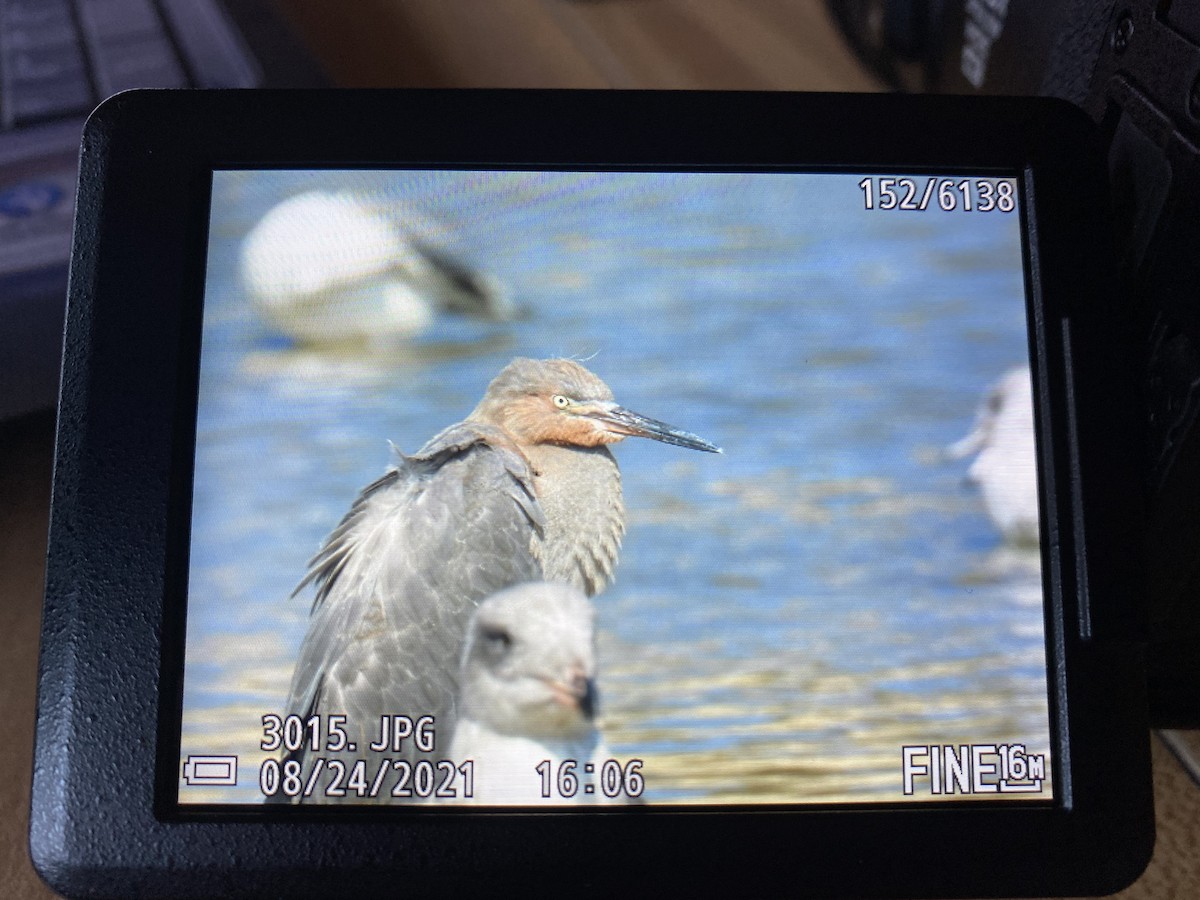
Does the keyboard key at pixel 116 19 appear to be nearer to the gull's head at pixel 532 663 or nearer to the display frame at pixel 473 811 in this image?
→ the display frame at pixel 473 811

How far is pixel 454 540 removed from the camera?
41cm

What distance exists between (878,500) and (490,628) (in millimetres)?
155

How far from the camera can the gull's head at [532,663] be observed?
394mm

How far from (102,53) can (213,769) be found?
49 cm

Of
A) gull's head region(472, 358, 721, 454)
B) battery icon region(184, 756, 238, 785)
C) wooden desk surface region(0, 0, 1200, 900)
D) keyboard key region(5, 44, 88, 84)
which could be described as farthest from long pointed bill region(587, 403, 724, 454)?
keyboard key region(5, 44, 88, 84)

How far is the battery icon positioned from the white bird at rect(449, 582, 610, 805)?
0.26 feet

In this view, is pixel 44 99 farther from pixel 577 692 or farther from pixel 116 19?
pixel 577 692

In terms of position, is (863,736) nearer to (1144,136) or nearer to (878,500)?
(878,500)

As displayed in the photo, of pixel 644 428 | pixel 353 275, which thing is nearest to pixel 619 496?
pixel 644 428

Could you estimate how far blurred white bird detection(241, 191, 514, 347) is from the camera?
16.4 inches

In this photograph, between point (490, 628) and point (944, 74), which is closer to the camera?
point (490, 628)

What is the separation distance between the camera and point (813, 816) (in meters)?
0.38

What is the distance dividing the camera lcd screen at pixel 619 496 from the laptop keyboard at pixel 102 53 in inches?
11.1

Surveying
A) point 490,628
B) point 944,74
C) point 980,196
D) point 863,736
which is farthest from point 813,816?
point 944,74
